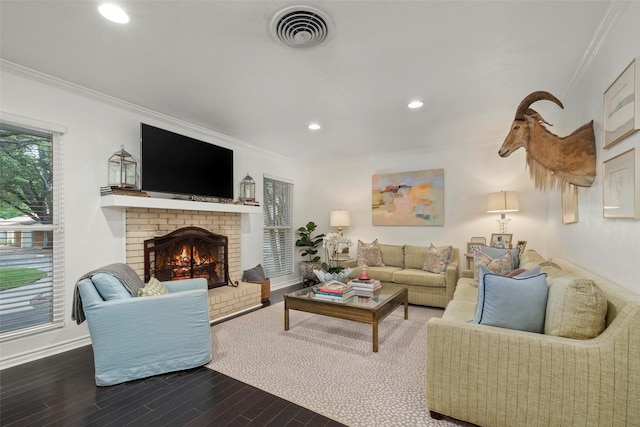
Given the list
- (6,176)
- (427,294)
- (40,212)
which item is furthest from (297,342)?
(6,176)

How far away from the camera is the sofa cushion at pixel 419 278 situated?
161 inches

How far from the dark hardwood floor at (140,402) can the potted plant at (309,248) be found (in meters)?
3.27

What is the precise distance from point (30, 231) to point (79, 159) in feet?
2.59

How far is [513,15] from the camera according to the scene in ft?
6.20

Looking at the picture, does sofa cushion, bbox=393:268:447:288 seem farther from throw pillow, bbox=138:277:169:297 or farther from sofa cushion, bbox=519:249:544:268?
throw pillow, bbox=138:277:169:297

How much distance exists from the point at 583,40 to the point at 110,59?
3635mm

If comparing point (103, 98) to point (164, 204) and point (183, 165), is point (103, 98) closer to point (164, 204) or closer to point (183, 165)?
point (183, 165)

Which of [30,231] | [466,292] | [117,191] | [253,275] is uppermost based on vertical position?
[117,191]

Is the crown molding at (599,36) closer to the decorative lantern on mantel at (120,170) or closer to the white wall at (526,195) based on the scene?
the white wall at (526,195)

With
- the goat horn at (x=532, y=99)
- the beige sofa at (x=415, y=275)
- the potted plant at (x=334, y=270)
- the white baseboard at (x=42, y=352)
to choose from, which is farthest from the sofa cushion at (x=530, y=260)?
the white baseboard at (x=42, y=352)

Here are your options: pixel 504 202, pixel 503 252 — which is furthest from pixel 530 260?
pixel 504 202

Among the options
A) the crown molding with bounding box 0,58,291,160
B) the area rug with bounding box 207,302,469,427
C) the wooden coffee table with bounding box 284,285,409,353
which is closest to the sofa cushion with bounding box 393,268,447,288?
the area rug with bounding box 207,302,469,427

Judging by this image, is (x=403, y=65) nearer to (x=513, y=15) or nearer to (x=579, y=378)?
(x=513, y=15)

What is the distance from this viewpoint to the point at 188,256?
393 cm
